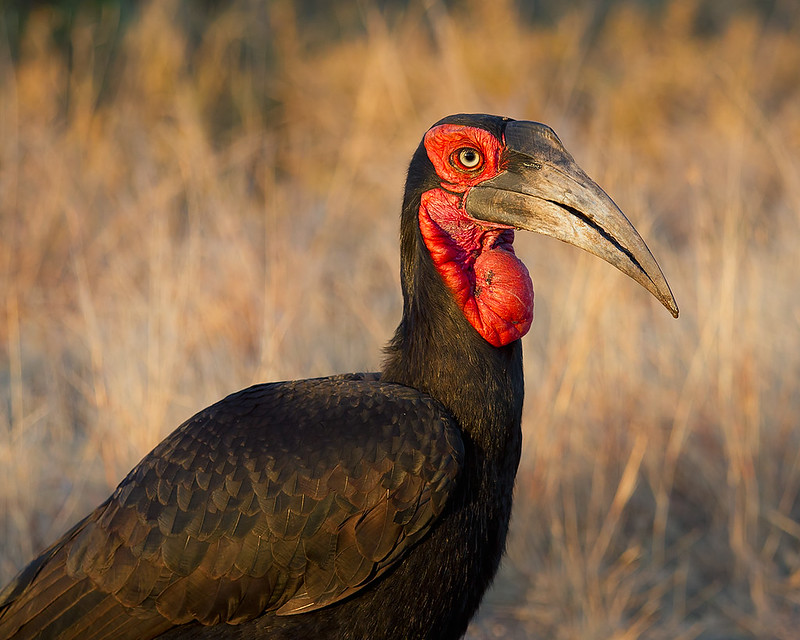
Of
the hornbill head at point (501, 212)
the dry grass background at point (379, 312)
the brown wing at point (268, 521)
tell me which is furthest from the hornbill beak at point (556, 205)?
the dry grass background at point (379, 312)

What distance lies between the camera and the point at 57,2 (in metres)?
8.35

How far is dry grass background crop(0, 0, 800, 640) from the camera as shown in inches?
149

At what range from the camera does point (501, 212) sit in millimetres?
2342

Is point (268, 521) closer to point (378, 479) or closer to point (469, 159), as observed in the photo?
point (378, 479)

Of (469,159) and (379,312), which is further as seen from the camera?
(379,312)

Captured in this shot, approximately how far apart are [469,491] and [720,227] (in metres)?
3.80

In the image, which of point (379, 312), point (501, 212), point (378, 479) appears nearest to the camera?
point (378, 479)

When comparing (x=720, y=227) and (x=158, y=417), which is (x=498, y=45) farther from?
(x=158, y=417)

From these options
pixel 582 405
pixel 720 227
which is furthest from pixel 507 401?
pixel 720 227

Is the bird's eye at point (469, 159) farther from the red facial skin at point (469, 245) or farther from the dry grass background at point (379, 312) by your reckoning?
the dry grass background at point (379, 312)

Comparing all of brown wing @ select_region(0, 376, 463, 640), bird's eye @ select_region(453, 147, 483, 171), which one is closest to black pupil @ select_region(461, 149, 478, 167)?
bird's eye @ select_region(453, 147, 483, 171)

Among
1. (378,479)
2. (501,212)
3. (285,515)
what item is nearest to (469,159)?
(501,212)

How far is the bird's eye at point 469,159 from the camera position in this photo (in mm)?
2359

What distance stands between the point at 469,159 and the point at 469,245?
0.66 feet
